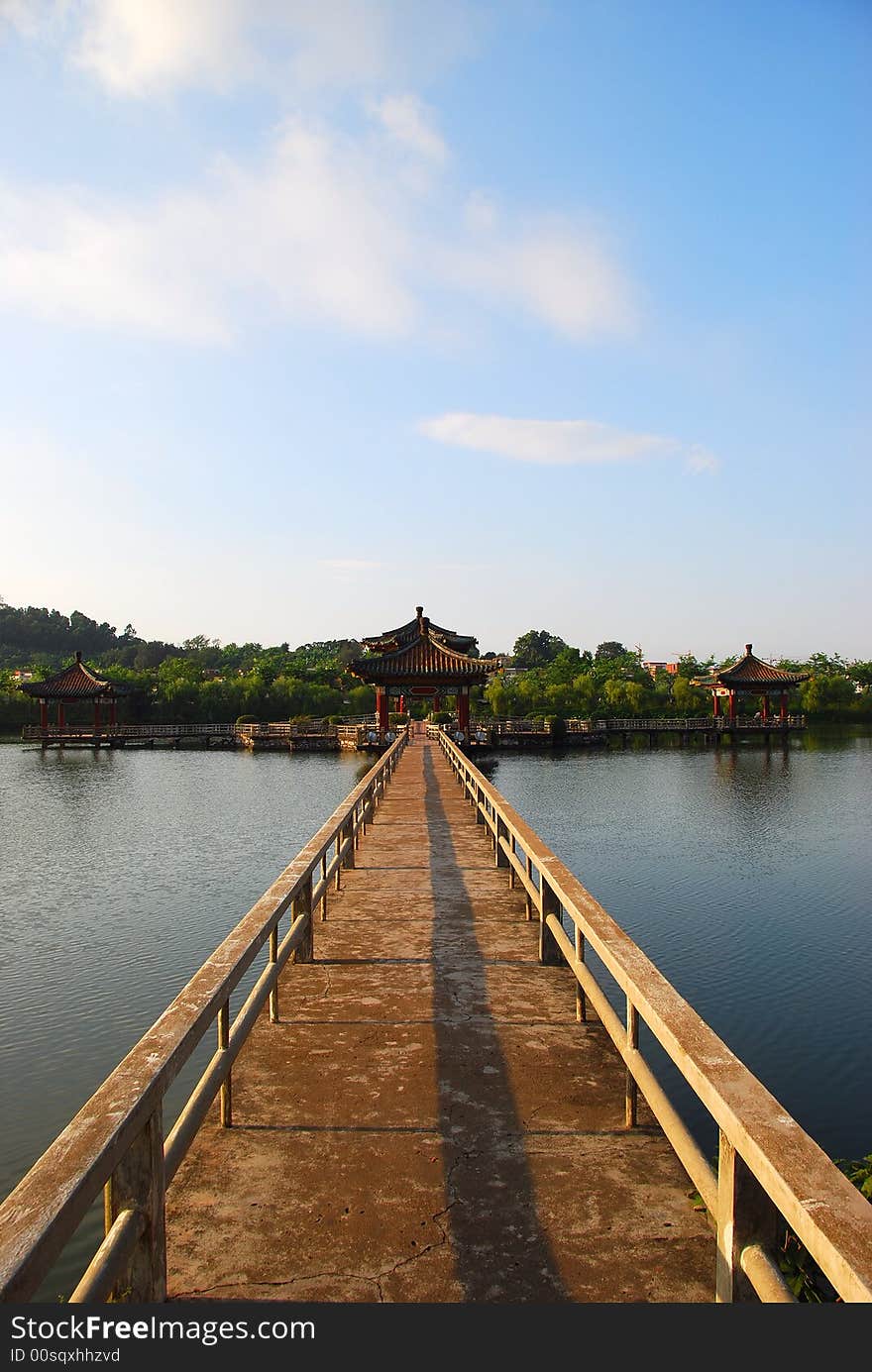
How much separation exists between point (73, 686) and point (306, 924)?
55.0 m

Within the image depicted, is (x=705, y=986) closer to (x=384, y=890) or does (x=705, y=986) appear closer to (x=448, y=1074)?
(x=384, y=890)

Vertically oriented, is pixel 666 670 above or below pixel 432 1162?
above

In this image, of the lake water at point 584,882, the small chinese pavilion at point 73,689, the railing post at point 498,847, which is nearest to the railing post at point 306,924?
the lake water at point 584,882

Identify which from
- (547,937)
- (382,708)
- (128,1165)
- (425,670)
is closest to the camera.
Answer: (128,1165)

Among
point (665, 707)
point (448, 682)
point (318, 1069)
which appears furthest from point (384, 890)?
point (665, 707)

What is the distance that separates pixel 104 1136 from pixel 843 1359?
197cm

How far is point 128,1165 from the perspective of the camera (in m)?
2.83

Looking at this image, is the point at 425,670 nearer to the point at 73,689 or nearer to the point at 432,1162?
the point at 73,689

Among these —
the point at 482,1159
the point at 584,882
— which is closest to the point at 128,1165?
the point at 482,1159

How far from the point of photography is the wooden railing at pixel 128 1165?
2.10 meters

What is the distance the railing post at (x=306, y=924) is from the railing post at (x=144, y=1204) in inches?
153

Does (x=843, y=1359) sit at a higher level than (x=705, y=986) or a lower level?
higher

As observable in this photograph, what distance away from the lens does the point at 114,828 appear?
2483cm

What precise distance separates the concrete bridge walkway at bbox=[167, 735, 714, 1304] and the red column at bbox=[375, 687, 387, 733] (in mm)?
33560
